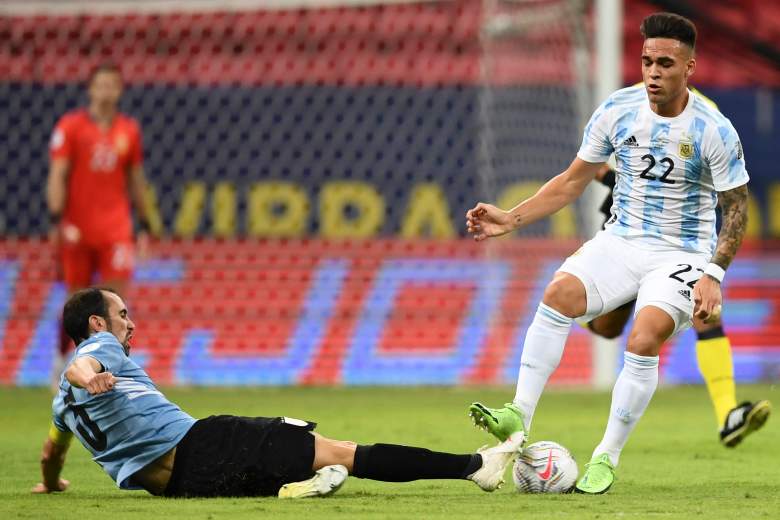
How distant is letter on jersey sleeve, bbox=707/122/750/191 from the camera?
6.10 m

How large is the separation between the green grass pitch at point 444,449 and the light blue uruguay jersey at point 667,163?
1.12 metres

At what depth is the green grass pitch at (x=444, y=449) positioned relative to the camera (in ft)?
17.5

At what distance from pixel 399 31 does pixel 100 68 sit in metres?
4.85

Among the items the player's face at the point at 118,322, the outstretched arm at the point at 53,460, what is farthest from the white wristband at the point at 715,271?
the outstretched arm at the point at 53,460

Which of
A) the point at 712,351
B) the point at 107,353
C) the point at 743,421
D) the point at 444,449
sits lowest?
the point at 444,449

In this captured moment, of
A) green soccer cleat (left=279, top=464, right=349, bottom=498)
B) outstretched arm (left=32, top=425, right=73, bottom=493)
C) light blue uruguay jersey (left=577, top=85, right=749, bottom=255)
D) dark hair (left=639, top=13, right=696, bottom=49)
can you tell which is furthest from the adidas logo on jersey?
outstretched arm (left=32, top=425, right=73, bottom=493)

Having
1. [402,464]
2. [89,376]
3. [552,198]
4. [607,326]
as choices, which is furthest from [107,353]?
[607,326]

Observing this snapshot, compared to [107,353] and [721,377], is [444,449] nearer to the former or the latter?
[721,377]

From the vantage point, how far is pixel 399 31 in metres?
15.0

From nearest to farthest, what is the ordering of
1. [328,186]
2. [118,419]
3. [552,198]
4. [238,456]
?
1. [118,419]
2. [238,456]
3. [552,198]
4. [328,186]

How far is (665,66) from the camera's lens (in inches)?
240

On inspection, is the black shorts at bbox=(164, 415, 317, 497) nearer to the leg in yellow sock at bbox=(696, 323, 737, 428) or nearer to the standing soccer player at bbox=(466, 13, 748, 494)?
the standing soccer player at bbox=(466, 13, 748, 494)

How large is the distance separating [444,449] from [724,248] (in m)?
2.29

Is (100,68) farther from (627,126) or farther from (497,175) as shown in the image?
(627,126)
